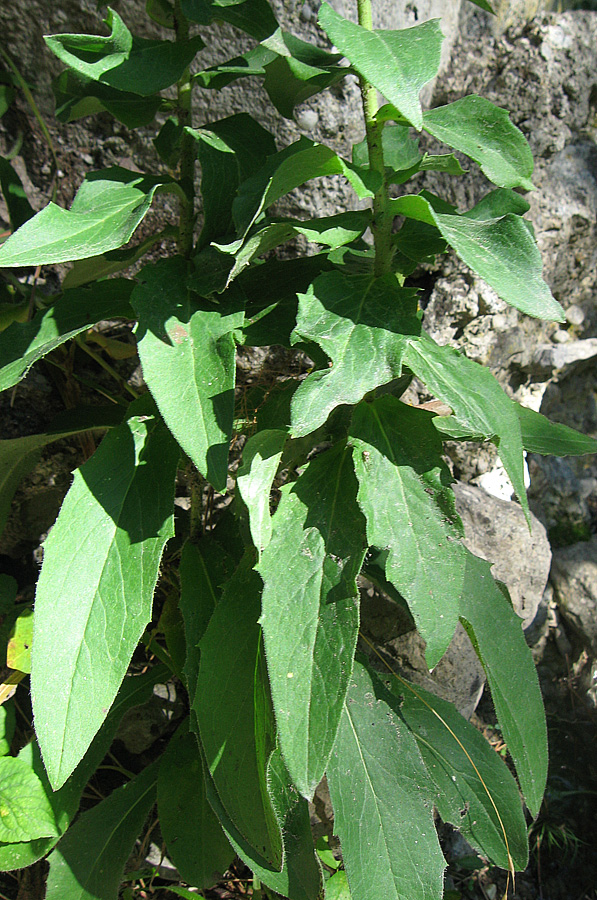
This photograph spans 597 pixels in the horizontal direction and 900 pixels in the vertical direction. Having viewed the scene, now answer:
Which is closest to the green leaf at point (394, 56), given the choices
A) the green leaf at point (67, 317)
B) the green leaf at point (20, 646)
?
the green leaf at point (67, 317)

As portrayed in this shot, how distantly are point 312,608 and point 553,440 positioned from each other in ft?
1.71

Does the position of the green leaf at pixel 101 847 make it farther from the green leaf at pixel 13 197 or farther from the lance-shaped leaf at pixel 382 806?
the green leaf at pixel 13 197

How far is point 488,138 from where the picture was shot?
0.71 metres

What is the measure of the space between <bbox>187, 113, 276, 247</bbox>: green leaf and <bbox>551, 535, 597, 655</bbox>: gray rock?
1506 mm

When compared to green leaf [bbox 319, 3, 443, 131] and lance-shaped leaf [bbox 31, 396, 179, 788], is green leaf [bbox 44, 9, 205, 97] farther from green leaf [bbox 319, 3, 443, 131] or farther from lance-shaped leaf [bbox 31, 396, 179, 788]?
lance-shaped leaf [bbox 31, 396, 179, 788]

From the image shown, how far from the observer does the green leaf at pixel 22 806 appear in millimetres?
908

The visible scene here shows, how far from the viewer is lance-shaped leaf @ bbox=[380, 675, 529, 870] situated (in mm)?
970

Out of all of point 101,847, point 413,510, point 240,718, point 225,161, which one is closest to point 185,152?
point 225,161

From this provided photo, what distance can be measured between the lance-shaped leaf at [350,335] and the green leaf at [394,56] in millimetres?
202

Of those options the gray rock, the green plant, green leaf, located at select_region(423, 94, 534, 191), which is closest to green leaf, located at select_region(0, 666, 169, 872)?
→ the green plant

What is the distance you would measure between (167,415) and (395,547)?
11.9 inches

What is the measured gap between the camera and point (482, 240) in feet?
2.21

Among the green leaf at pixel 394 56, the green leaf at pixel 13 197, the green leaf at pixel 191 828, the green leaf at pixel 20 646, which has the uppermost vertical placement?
the green leaf at pixel 394 56

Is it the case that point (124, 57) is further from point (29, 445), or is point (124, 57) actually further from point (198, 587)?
point (198, 587)
